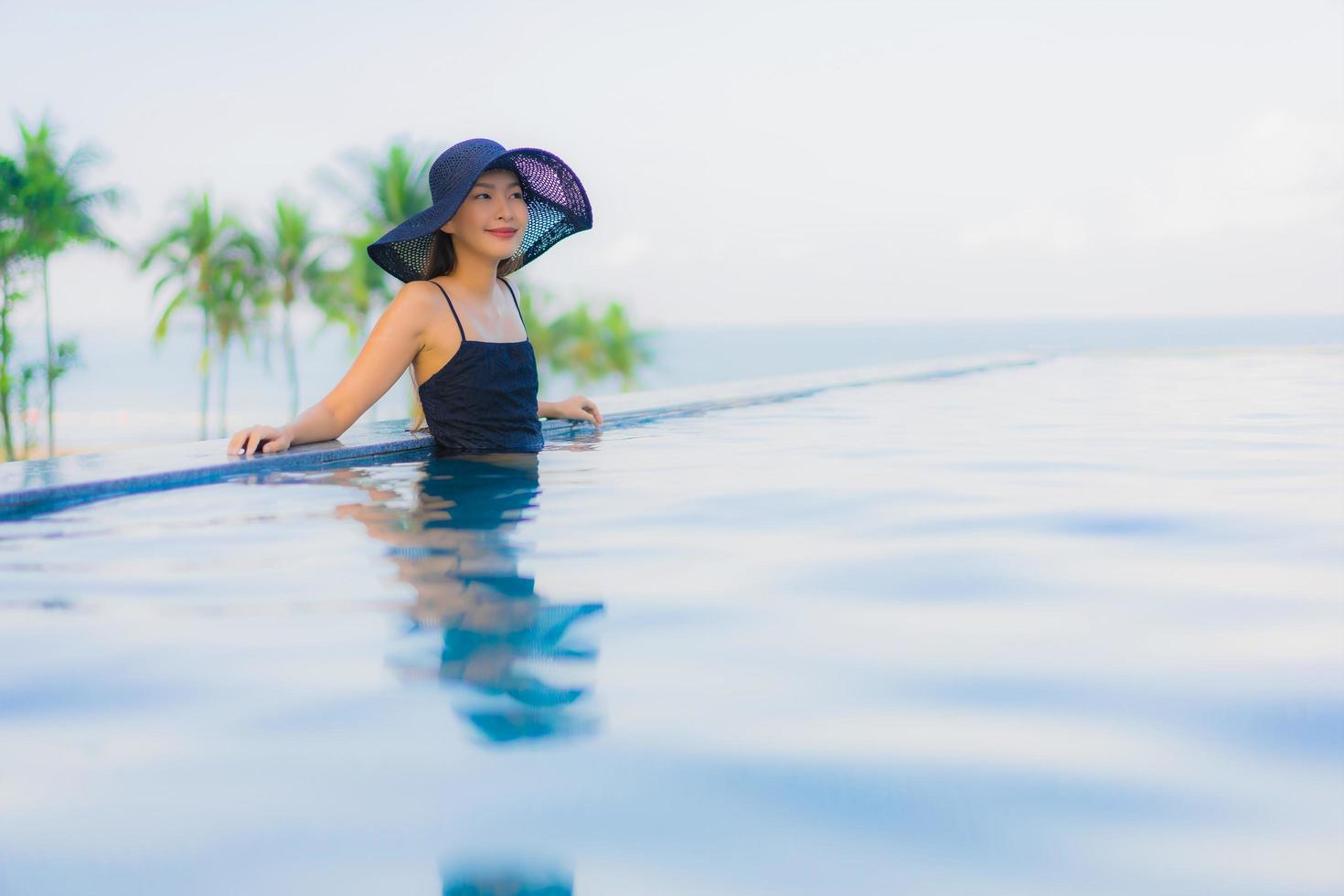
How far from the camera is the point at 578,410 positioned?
15.9ft

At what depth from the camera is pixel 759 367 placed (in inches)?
3147

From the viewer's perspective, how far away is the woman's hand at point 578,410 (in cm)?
479

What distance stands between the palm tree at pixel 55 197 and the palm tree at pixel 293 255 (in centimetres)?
416

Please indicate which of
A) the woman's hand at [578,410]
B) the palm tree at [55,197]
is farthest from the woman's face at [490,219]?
the palm tree at [55,197]

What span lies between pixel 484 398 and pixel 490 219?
21.9 inches

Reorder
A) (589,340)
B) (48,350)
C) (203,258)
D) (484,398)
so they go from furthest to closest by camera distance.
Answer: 1. (203,258)
2. (48,350)
3. (589,340)
4. (484,398)

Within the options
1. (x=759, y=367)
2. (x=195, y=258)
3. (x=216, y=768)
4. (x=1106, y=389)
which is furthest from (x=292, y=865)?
(x=759, y=367)

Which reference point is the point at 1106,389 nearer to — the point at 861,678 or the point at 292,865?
the point at 861,678

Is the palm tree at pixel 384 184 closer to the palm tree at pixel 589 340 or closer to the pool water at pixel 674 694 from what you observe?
the palm tree at pixel 589 340

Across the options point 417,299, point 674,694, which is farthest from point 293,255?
point 674,694

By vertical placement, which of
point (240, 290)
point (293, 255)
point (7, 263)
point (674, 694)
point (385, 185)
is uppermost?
point (385, 185)

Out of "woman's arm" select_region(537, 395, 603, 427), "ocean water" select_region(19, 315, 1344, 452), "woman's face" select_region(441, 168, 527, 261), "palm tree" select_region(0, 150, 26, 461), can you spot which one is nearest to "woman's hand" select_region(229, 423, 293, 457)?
"woman's face" select_region(441, 168, 527, 261)

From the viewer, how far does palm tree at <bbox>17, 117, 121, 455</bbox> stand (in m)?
31.6

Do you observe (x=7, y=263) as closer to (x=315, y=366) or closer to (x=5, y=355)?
(x=5, y=355)
